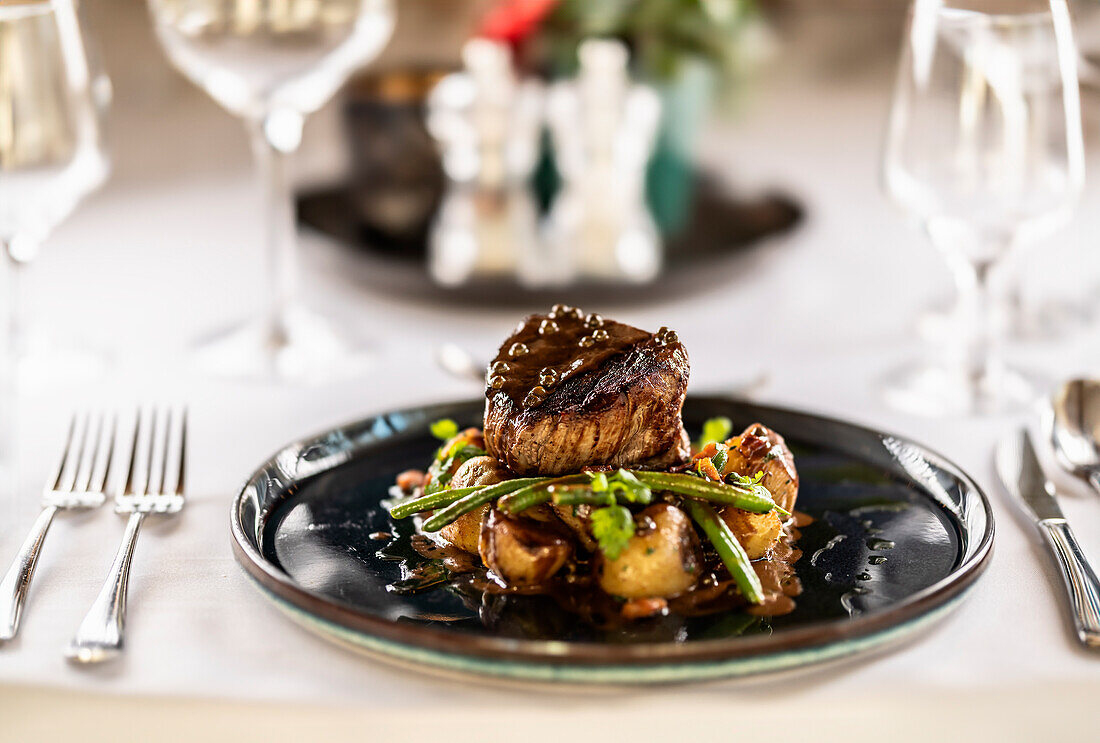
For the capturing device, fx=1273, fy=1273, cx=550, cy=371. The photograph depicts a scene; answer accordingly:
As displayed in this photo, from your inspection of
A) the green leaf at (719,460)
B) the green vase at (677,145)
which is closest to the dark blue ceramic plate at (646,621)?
the green leaf at (719,460)

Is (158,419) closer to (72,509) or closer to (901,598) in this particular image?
(72,509)

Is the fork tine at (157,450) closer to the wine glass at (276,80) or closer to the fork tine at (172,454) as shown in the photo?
the fork tine at (172,454)

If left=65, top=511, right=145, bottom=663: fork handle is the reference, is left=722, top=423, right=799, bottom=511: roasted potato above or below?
above

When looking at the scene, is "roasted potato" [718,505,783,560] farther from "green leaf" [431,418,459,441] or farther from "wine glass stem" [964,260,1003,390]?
"wine glass stem" [964,260,1003,390]

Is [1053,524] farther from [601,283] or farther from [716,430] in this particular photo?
[601,283]

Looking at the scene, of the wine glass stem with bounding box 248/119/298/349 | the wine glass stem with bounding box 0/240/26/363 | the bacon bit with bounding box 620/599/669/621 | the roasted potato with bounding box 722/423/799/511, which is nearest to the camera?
the bacon bit with bounding box 620/599/669/621

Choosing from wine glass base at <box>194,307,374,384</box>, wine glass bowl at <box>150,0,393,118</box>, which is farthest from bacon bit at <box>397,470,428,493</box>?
wine glass bowl at <box>150,0,393,118</box>

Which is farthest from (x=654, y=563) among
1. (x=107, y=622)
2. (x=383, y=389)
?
(x=383, y=389)
